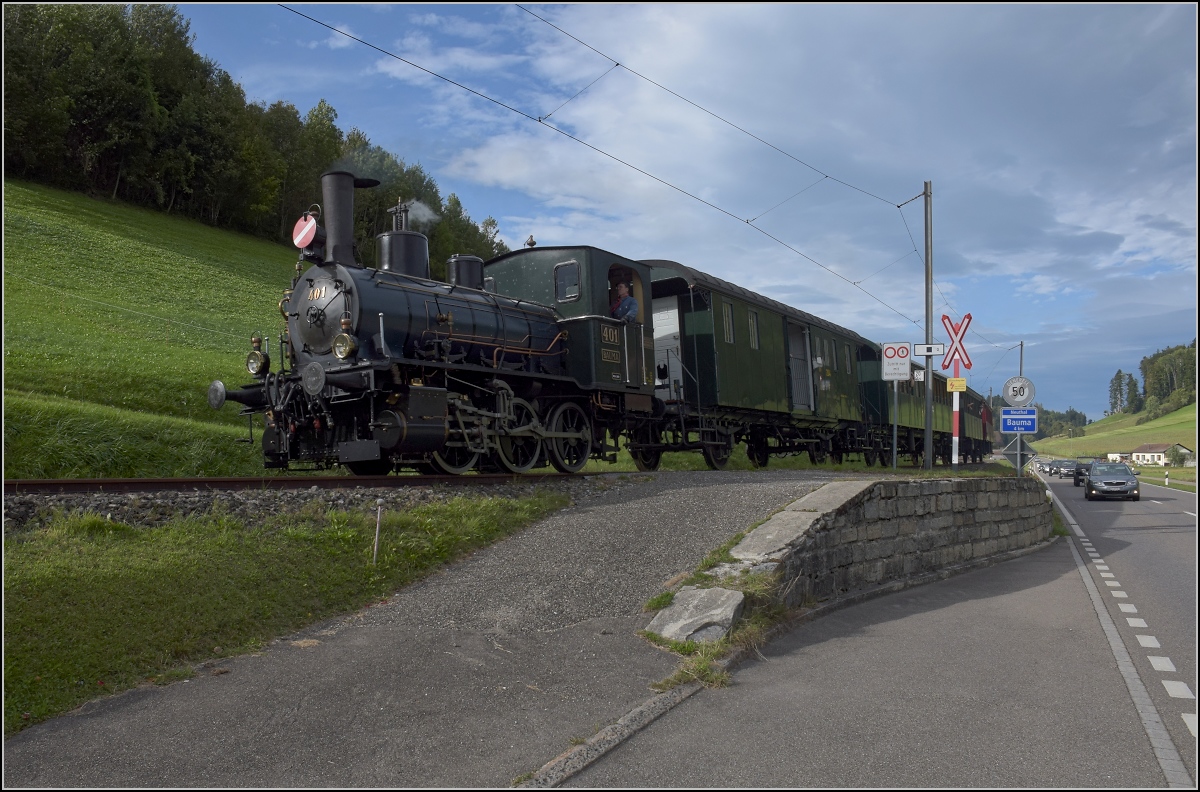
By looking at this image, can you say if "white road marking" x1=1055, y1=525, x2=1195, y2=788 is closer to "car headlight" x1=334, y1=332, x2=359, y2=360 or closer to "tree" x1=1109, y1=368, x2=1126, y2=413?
"car headlight" x1=334, y1=332, x2=359, y2=360

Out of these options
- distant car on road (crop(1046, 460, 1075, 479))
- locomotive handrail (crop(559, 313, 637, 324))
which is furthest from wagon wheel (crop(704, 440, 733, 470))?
distant car on road (crop(1046, 460, 1075, 479))

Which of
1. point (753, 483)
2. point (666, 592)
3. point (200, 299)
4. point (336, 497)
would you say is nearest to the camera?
point (666, 592)

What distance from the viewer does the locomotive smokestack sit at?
1041 cm

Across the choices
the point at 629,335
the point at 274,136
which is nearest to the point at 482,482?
the point at 629,335

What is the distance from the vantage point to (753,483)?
34.3 ft

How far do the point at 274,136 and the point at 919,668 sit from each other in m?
57.4

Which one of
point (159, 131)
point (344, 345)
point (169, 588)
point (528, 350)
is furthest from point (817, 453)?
point (159, 131)

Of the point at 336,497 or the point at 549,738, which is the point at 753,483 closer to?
the point at 336,497

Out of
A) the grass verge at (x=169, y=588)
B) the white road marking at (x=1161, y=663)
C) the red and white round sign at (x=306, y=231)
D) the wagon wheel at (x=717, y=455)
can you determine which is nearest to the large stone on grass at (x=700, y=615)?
the grass verge at (x=169, y=588)

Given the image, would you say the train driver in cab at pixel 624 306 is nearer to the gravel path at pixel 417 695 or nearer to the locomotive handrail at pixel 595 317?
the locomotive handrail at pixel 595 317

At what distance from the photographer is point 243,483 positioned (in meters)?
8.12

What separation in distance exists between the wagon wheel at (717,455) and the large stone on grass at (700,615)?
29.2 feet

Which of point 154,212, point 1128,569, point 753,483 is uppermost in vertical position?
point 154,212

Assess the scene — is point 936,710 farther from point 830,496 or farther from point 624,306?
point 624,306
